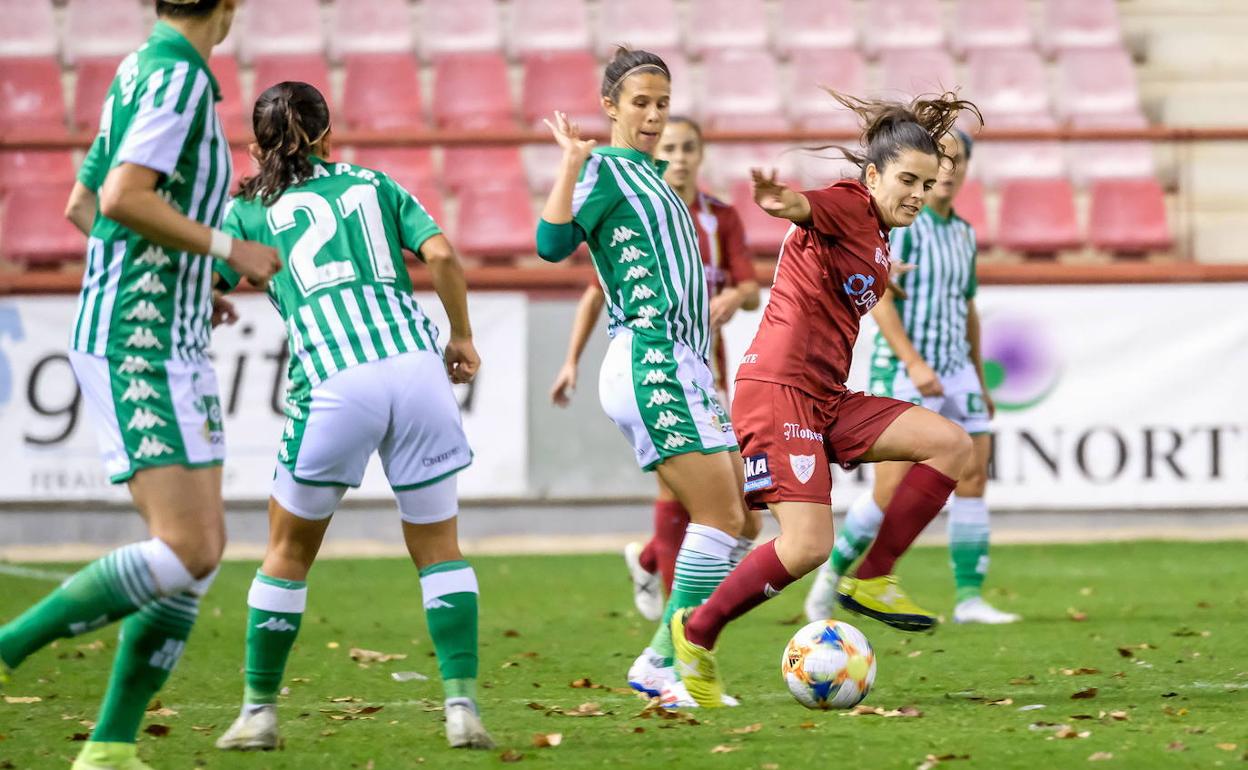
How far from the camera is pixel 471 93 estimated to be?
1397 centimetres

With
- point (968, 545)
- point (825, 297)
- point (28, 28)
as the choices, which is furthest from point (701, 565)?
point (28, 28)

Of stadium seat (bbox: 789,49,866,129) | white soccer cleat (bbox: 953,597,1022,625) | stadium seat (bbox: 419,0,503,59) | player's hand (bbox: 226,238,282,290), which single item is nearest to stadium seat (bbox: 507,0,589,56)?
stadium seat (bbox: 419,0,503,59)

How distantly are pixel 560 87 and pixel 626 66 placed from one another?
8.92m

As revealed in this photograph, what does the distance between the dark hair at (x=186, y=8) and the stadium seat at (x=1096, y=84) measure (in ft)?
37.4

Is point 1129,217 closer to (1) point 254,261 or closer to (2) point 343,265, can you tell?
(2) point 343,265

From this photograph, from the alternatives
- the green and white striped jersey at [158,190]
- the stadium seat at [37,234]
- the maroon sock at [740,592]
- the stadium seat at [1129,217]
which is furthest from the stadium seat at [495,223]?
the green and white striped jersey at [158,190]

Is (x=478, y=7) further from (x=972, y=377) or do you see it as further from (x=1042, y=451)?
(x=972, y=377)

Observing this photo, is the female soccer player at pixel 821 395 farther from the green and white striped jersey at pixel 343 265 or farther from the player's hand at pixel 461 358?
the green and white striped jersey at pixel 343 265

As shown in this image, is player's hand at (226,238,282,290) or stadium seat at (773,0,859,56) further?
stadium seat at (773,0,859,56)

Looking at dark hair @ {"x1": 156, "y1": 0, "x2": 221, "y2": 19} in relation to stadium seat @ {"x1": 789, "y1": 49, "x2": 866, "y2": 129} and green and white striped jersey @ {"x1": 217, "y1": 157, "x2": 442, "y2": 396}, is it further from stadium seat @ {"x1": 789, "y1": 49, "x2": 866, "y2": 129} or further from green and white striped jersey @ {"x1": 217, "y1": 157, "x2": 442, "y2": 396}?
stadium seat @ {"x1": 789, "y1": 49, "x2": 866, "y2": 129}

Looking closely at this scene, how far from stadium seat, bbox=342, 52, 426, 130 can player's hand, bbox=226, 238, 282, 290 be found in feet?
32.6

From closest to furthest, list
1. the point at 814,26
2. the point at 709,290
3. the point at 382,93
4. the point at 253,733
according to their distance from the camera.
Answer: the point at 253,733
the point at 709,290
the point at 382,93
the point at 814,26

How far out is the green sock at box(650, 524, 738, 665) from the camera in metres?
5.19

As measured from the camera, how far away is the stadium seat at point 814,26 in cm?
1476
